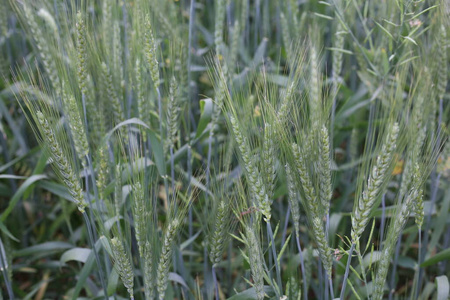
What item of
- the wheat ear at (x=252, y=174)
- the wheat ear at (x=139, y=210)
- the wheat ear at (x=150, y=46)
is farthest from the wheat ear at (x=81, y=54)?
the wheat ear at (x=252, y=174)

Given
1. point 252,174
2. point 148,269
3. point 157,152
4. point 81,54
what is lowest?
point 148,269

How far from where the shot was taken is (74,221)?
2.06 m

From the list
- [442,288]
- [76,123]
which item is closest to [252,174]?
[76,123]

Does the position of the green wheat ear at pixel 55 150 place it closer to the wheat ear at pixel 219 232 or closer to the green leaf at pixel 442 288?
the wheat ear at pixel 219 232

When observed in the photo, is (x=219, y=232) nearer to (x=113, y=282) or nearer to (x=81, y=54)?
(x=113, y=282)

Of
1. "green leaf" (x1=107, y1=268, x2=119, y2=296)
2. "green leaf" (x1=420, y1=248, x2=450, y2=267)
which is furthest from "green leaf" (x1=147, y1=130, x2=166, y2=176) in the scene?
"green leaf" (x1=420, y1=248, x2=450, y2=267)

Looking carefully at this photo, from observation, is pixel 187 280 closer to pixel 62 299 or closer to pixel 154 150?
pixel 154 150

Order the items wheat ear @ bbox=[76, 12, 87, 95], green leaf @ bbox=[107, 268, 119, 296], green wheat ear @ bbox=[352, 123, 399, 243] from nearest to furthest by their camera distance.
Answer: green wheat ear @ bbox=[352, 123, 399, 243], wheat ear @ bbox=[76, 12, 87, 95], green leaf @ bbox=[107, 268, 119, 296]

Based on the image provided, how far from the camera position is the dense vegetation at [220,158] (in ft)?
3.54

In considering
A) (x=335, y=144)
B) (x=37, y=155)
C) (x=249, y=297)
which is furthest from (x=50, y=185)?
(x=335, y=144)

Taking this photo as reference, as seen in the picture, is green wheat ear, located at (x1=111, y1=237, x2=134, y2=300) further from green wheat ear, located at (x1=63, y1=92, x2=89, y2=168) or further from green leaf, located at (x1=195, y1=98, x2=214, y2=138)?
green leaf, located at (x1=195, y1=98, x2=214, y2=138)

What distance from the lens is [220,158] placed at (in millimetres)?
1495

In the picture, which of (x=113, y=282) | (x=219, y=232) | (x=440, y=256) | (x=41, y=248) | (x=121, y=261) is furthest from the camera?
(x=41, y=248)

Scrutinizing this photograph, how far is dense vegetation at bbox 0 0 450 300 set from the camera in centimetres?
108
